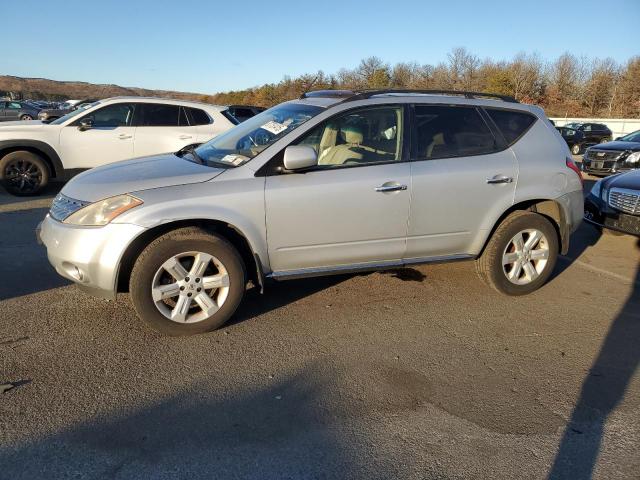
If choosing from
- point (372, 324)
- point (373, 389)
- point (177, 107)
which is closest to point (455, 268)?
point (372, 324)

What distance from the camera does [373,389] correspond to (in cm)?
311

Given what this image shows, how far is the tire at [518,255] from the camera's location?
457 centimetres

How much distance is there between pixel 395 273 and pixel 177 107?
19.2ft

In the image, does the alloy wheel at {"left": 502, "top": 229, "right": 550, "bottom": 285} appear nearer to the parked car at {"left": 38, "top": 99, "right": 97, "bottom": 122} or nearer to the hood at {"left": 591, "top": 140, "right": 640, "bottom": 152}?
the parked car at {"left": 38, "top": 99, "right": 97, "bottom": 122}

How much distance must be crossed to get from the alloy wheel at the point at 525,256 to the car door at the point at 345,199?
115 cm

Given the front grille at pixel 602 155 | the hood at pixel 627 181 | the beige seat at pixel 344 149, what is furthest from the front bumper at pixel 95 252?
the front grille at pixel 602 155

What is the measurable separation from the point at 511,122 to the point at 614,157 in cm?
899

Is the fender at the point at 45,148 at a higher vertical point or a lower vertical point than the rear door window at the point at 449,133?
lower

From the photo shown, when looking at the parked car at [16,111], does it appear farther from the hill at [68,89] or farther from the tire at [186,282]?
the hill at [68,89]

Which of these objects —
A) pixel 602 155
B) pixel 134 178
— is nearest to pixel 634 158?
pixel 602 155

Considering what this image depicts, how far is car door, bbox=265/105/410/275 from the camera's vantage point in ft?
12.6

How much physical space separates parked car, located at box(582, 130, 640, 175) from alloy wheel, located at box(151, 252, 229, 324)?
37.1 feet

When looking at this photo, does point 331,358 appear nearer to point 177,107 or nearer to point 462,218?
point 462,218

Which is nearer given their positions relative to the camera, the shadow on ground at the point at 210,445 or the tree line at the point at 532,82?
the shadow on ground at the point at 210,445
